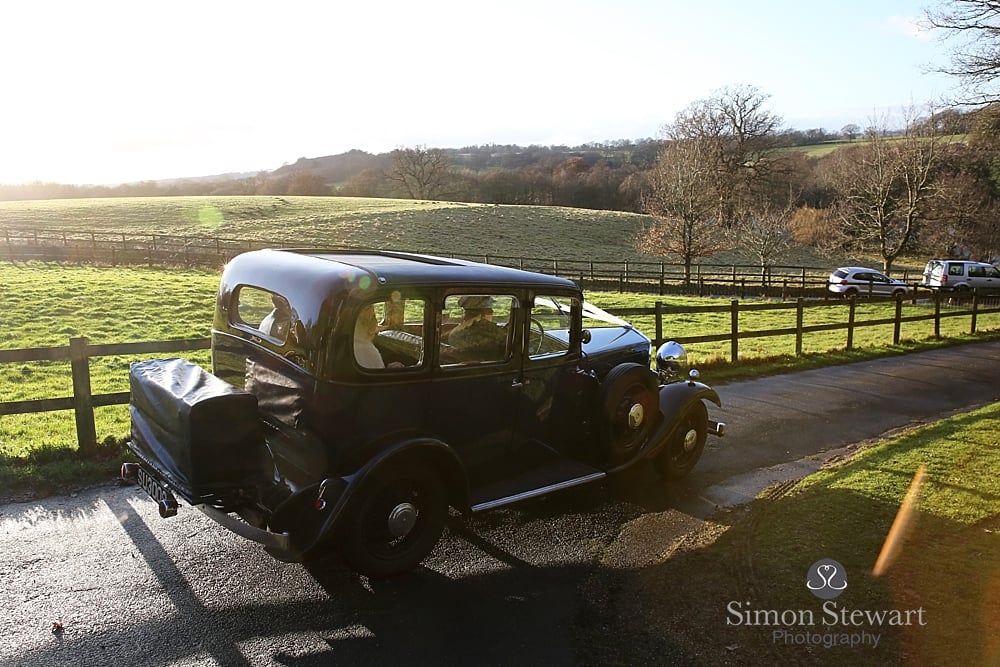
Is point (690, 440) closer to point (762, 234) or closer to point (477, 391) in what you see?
point (477, 391)

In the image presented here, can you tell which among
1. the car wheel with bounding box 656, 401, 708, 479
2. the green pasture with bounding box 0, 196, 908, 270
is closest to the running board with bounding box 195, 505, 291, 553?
the car wheel with bounding box 656, 401, 708, 479

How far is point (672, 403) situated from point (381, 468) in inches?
121

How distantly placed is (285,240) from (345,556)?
129ft

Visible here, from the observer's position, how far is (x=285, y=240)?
40.8 m

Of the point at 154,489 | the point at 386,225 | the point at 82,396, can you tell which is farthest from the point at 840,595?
the point at 386,225

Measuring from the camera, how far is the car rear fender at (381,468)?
12.7 ft

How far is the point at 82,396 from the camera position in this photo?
6.13 m

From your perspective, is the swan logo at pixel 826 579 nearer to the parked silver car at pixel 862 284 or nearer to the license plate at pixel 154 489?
the license plate at pixel 154 489

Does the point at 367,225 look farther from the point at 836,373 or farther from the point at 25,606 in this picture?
the point at 25,606

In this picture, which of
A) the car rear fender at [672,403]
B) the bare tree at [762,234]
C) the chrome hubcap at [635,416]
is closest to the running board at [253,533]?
the chrome hubcap at [635,416]

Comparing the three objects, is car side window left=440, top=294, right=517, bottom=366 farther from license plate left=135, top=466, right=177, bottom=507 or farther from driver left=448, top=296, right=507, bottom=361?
license plate left=135, top=466, right=177, bottom=507

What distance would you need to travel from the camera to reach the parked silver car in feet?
106

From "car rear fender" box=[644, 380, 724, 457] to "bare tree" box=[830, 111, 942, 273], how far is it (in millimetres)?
39451

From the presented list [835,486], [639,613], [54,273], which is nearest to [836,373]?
[835,486]
